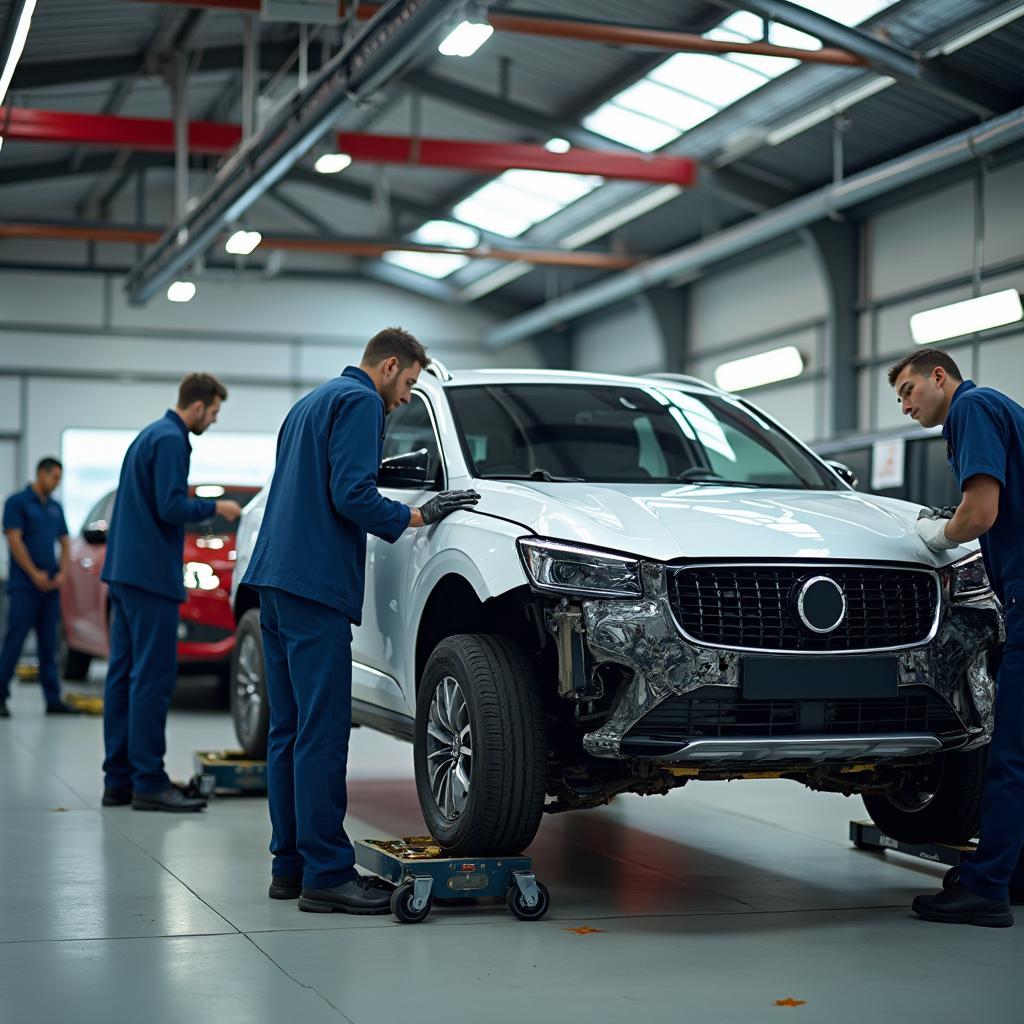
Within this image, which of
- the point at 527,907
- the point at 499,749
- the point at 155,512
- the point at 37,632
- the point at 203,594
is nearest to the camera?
the point at 499,749

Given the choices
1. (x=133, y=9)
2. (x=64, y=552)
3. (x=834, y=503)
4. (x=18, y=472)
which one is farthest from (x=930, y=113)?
(x=18, y=472)

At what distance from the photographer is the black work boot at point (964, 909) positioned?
4.47m

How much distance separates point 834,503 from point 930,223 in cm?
986

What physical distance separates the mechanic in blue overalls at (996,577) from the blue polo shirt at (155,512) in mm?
3252

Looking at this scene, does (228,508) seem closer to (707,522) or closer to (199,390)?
(199,390)

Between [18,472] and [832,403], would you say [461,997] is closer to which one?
[832,403]

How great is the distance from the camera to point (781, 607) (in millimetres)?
4258

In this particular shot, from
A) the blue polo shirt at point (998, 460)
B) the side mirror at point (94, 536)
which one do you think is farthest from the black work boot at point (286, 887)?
the side mirror at point (94, 536)

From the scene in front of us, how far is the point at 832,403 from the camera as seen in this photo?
49.8ft

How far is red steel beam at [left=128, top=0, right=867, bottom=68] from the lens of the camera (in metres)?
10.4

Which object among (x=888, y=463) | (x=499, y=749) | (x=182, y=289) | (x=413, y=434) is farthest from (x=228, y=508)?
(x=182, y=289)

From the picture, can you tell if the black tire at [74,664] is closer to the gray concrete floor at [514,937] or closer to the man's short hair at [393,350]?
the gray concrete floor at [514,937]

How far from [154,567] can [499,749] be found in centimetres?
261

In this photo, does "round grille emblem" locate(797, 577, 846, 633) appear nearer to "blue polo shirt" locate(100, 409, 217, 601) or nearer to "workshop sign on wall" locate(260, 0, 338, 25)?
"blue polo shirt" locate(100, 409, 217, 601)
